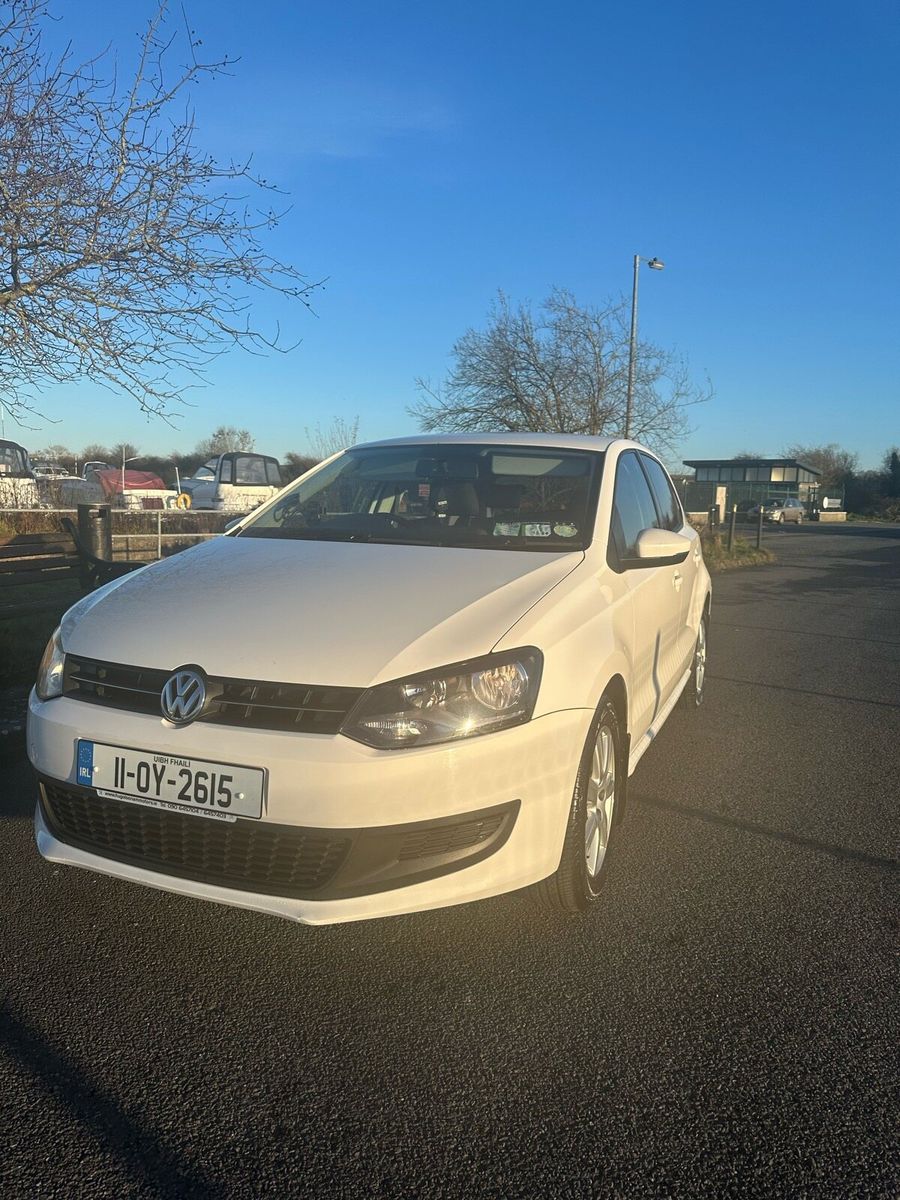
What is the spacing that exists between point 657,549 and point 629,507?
24.3 inches

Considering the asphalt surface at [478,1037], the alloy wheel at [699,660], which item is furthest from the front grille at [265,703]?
A: the alloy wheel at [699,660]

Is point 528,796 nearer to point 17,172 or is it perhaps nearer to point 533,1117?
point 533,1117

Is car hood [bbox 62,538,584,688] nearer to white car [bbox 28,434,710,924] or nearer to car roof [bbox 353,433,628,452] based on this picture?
white car [bbox 28,434,710,924]

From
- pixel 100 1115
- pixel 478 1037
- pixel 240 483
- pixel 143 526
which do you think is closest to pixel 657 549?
pixel 478 1037

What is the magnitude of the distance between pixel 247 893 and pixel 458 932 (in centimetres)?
80

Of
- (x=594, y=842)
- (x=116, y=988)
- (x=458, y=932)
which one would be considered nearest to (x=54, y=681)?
(x=116, y=988)

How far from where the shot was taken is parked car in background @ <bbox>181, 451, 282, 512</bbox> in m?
18.5

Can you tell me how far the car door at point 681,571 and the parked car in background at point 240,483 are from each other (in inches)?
513

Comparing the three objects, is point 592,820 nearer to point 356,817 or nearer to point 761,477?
point 356,817

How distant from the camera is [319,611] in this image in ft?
9.12

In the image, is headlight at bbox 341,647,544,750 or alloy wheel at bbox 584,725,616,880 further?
alloy wheel at bbox 584,725,616,880

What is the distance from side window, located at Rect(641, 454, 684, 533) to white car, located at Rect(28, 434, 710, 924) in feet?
5.70

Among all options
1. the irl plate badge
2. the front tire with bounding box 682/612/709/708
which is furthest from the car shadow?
the front tire with bounding box 682/612/709/708

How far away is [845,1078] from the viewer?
2.21 meters
